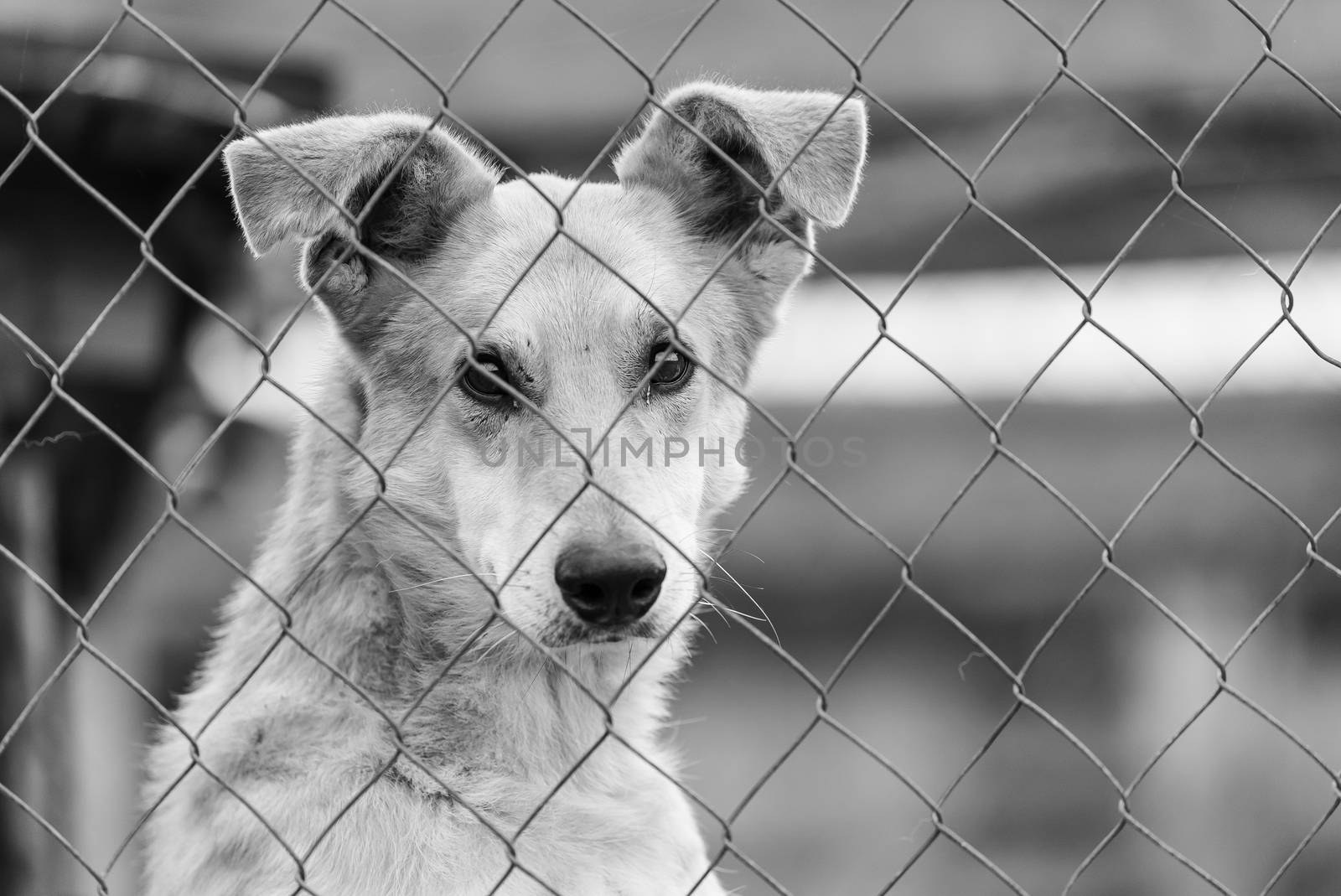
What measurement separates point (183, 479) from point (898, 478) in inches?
367

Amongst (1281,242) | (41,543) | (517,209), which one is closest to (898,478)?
(1281,242)

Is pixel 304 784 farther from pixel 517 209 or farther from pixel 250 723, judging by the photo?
pixel 517 209

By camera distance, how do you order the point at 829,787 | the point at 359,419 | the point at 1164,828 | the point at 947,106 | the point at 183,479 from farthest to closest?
the point at 829,787
the point at 1164,828
the point at 947,106
the point at 359,419
the point at 183,479

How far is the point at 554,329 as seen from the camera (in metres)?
2.96

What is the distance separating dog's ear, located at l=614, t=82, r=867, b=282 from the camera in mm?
2682

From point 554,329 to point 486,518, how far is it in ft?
1.50

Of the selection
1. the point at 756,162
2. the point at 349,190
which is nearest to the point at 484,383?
the point at 349,190

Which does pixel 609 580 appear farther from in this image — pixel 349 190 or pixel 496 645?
pixel 349 190

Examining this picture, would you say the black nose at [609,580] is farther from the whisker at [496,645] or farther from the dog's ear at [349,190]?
the dog's ear at [349,190]

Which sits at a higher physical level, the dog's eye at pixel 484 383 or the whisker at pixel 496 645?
the dog's eye at pixel 484 383

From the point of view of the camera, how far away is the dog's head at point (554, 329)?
2.57 m

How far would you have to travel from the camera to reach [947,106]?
644cm

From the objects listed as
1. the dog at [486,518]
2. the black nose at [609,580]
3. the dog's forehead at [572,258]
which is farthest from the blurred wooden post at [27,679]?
the black nose at [609,580]

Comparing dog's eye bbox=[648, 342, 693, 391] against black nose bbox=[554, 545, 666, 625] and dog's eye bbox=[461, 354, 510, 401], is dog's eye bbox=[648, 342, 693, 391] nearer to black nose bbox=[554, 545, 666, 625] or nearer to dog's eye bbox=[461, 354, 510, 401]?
dog's eye bbox=[461, 354, 510, 401]
